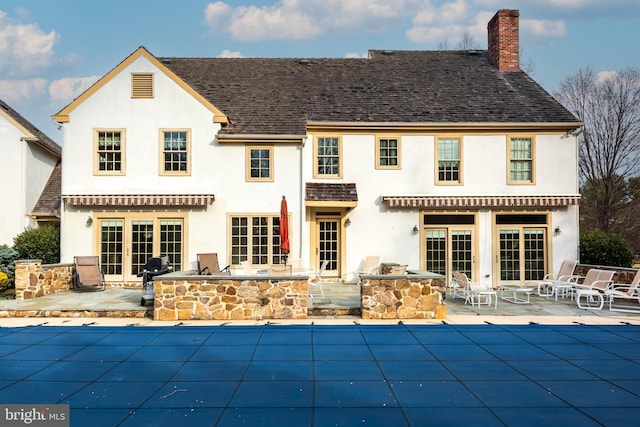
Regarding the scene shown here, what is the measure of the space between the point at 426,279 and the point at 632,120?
29.6m

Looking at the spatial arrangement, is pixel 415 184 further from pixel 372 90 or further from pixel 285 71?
pixel 285 71

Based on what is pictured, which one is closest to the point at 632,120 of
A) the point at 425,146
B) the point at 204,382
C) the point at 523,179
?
the point at 523,179

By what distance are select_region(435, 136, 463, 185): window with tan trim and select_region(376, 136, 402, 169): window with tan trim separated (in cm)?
169

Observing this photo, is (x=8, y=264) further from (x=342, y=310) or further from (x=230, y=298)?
(x=342, y=310)

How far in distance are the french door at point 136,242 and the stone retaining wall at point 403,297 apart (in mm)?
9600

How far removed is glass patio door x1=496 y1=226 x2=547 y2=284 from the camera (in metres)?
20.2

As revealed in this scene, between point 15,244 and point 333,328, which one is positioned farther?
point 15,244

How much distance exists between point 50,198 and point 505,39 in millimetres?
23277

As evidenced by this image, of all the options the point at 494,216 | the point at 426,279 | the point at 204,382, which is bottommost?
the point at 204,382

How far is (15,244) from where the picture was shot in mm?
20359

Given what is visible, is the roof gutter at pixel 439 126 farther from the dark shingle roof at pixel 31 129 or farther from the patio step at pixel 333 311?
the dark shingle roof at pixel 31 129

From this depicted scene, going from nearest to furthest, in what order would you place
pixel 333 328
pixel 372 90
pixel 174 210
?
pixel 333 328
pixel 174 210
pixel 372 90

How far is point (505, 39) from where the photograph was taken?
24.1 meters

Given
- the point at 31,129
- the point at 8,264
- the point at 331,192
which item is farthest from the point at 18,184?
the point at 331,192
